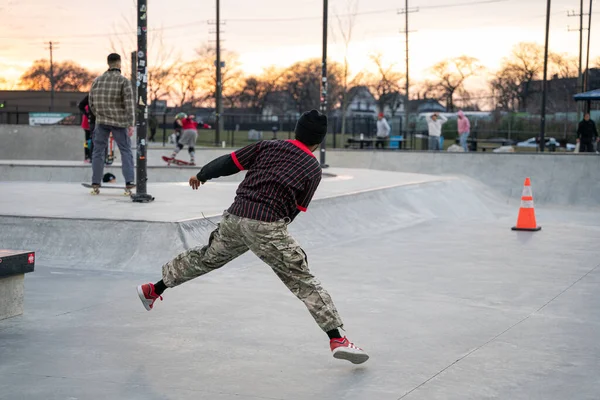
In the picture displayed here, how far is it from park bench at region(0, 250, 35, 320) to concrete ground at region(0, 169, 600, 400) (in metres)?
0.12

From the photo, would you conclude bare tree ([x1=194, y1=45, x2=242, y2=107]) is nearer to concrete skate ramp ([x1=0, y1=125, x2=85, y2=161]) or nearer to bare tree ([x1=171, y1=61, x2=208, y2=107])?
bare tree ([x1=171, y1=61, x2=208, y2=107])

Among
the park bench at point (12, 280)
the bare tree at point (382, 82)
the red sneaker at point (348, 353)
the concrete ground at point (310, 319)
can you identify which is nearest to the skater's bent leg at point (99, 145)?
the concrete ground at point (310, 319)

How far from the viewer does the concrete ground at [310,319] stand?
179 inches

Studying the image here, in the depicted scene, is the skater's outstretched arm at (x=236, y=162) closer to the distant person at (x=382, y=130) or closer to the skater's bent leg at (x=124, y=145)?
the skater's bent leg at (x=124, y=145)

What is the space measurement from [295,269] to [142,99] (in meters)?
6.33

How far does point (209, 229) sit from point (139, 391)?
4.92 meters

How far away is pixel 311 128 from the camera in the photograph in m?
5.01

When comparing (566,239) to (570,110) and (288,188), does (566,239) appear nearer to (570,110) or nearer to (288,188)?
(288,188)

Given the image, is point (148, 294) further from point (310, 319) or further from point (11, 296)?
point (310, 319)

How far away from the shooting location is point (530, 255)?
33.0 feet

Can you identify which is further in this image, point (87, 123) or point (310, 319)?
point (87, 123)

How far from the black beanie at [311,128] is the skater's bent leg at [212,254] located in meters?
0.64

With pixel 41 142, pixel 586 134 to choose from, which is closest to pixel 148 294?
pixel 41 142

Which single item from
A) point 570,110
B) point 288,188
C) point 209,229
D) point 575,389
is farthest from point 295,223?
point 570,110
